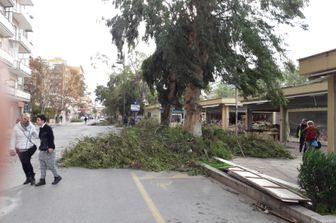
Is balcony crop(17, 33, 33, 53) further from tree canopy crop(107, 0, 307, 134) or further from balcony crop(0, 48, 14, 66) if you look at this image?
tree canopy crop(107, 0, 307, 134)

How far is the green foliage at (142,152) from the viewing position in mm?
14211

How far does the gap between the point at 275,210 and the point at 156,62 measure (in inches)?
667

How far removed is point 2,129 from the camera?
229 cm

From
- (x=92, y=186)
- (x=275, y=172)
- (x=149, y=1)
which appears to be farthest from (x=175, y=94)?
(x=92, y=186)

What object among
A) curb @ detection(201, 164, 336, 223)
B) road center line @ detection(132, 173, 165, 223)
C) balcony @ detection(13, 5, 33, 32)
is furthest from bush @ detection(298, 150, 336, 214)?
balcony @ detection(13, 5, 33, 32)

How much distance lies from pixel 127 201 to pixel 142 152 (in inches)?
234

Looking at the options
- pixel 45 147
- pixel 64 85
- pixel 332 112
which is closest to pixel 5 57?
pixel 45 147

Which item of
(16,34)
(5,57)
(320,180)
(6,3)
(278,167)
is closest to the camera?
(320,180)

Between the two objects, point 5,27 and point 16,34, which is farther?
point 16,34

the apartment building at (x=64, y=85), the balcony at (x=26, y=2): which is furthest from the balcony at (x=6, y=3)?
the apartment building at (x=64, y=85)

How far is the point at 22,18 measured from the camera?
171 feet

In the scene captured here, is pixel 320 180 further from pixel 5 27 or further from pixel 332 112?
pixel 5 27

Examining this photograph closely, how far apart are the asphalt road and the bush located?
2.72 ft

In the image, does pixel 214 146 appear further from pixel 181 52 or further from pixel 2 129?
pixel 2 129
